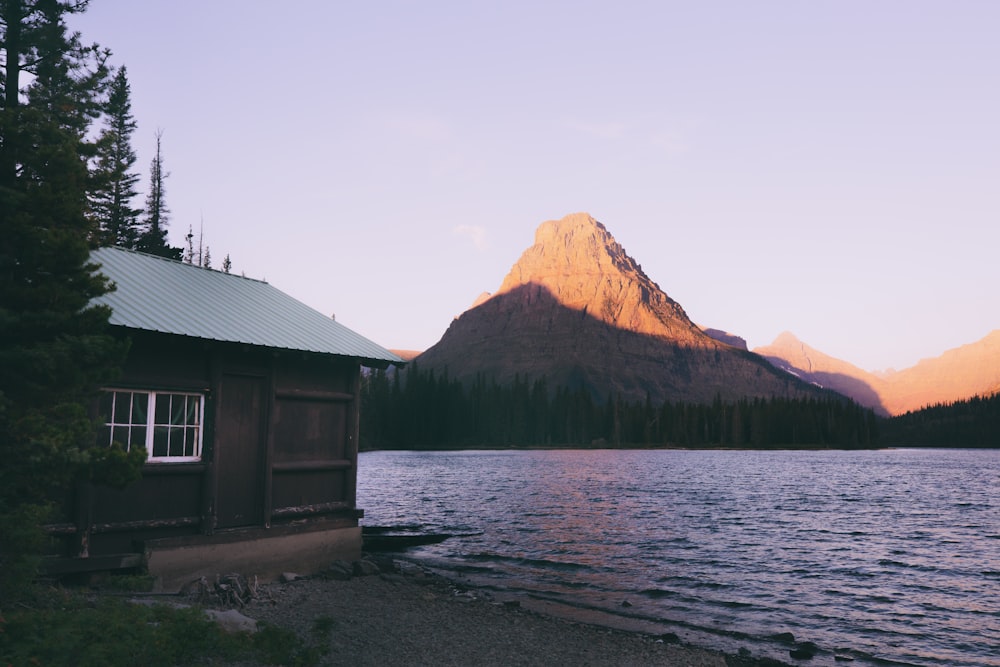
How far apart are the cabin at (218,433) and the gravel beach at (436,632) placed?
5.90ft

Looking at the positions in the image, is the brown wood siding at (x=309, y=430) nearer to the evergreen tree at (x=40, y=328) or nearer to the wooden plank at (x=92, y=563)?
the wooden plank at (x=92, y=563)

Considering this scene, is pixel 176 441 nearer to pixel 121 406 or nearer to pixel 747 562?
Result: pixel 121 406

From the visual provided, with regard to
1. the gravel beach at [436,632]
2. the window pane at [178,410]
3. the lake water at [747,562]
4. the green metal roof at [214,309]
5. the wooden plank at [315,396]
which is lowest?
the lake water at [747,562]

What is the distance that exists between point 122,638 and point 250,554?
783cm

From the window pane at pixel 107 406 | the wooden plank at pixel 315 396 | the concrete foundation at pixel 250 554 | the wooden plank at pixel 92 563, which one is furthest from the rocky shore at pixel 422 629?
the wooden plank at pixel 315 396

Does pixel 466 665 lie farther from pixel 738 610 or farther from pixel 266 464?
pixel 738 610

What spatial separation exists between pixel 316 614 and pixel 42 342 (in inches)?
324

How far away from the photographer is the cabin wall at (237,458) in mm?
15961

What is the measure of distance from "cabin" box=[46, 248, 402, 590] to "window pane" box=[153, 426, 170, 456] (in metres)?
0.03

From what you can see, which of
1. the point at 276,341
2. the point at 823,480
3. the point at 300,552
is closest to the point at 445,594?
the point at 300,552

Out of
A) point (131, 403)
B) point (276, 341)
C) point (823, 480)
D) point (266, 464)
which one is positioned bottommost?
point (823, 480)

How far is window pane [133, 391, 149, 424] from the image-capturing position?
53.3 feet

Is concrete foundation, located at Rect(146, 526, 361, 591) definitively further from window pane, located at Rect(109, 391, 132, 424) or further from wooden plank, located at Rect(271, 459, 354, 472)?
window pane, located at Rect(109, 391, 132, 424)

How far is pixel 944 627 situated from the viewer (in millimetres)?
20922
